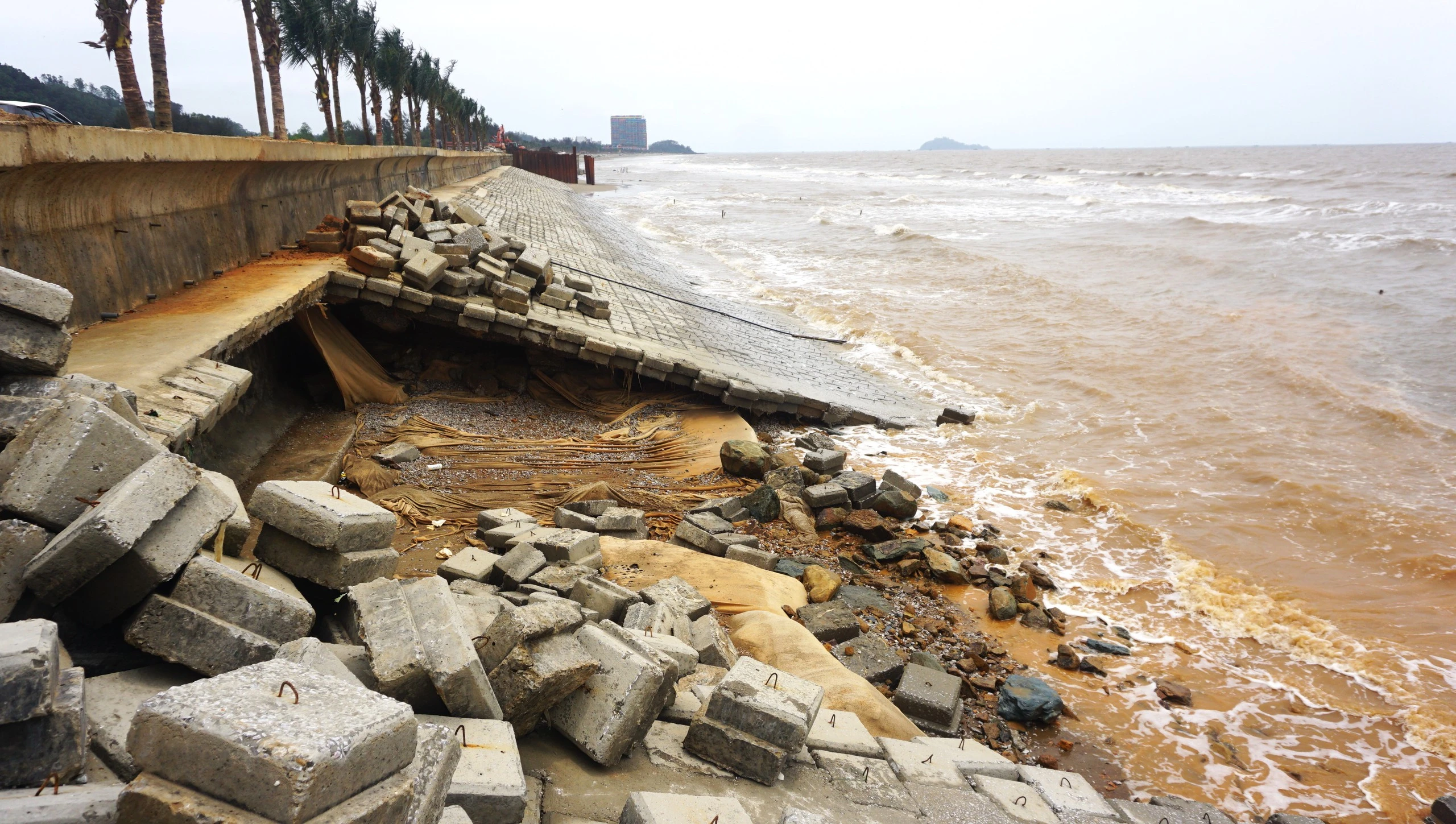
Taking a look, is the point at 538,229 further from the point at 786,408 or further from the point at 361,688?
the point at 361,688

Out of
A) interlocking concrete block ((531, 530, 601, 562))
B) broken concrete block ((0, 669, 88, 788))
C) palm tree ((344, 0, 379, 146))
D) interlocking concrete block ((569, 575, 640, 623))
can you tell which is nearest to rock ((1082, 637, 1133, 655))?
interlocking concrete block ((569, 575, 640, 623))

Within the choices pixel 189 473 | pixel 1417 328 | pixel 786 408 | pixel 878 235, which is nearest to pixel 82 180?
pixel 189 473

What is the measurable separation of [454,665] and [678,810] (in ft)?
3.21

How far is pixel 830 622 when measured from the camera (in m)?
5.98

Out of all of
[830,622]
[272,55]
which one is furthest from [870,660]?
[272,55]

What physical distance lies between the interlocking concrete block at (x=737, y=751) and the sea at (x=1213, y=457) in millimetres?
2988

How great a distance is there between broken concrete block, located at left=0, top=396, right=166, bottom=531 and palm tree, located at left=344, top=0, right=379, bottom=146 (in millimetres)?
32507

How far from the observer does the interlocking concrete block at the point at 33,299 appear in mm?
3449

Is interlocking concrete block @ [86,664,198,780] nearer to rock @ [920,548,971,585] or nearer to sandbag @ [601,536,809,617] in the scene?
sandbag @ [601,536,809,617]

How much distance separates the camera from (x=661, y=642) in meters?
4.19

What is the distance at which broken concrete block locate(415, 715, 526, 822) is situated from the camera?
8.67 feet

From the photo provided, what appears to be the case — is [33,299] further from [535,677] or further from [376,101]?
[376,101]

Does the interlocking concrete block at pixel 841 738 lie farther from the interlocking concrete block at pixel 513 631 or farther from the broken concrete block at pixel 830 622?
the broken concrete block at pixel 830 622

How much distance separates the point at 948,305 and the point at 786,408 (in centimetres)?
1019
